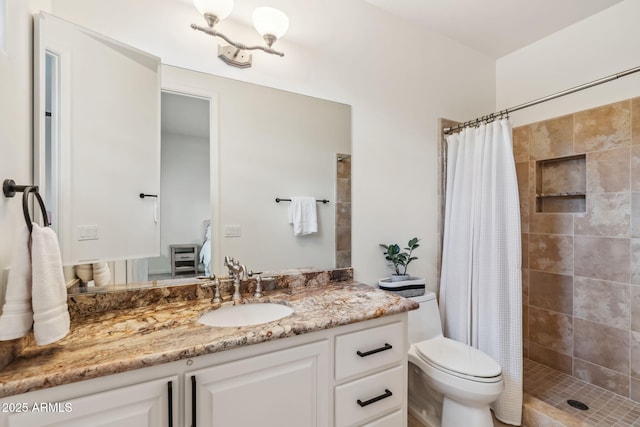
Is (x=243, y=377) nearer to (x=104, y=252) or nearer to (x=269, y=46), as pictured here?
(x=104, y=252)

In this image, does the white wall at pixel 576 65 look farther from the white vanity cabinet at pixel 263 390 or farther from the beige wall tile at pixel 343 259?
the white vanity cabinet at pixel 263 390

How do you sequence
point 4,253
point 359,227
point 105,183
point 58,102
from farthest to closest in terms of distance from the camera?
point 359,227 → point 105,183 → point 58,102 → point 4,253

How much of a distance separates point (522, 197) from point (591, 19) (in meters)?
1.27

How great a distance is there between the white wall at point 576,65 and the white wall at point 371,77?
0.30m

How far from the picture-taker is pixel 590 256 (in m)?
1.98

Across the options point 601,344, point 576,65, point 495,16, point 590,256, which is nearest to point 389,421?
point 601,344

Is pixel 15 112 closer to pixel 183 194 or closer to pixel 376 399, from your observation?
pixel 183 194

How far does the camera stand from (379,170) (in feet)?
6.24

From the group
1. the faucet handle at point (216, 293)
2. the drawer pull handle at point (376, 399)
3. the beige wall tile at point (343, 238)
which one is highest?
the beige wall tile at point (343, 238)

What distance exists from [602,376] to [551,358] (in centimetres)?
29

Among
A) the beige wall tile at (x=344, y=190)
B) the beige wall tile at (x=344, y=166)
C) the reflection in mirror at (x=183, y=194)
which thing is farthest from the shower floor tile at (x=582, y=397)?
the reflection in mirror at (x=183, y=194)

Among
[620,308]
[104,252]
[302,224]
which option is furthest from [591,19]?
[104,252]

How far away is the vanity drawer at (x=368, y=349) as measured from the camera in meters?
1.12

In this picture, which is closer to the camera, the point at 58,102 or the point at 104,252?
the point at 58,102
